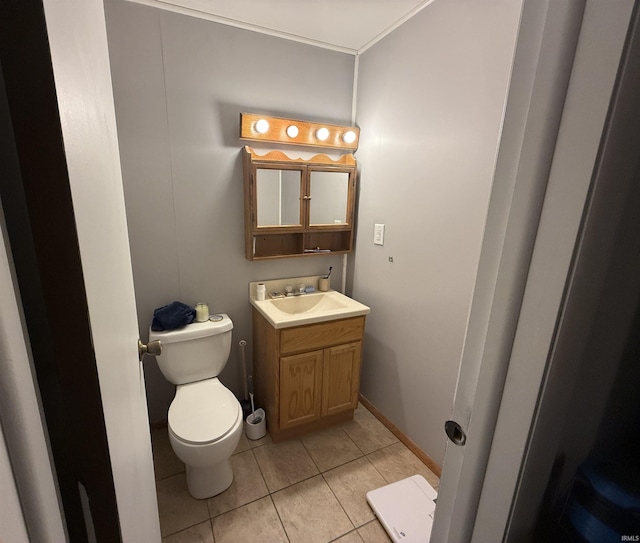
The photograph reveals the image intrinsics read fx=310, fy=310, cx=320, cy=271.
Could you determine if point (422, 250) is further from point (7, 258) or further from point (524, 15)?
point (7, 258)

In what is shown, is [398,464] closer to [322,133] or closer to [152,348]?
[152,348]

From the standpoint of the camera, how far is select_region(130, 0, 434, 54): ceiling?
5.13 ft

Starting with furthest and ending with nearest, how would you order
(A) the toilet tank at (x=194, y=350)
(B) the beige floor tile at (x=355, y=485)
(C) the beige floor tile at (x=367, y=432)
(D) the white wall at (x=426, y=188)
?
(C) the beige floor tile at (x=367, y=432) < (A) the toilet tank at (x=194, y=350) < (B) the beige floor tile at (x=355, y=485) < (D) the white wall at (x=426, y=188)

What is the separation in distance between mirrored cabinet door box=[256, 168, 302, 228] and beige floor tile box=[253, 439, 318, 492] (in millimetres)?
1365

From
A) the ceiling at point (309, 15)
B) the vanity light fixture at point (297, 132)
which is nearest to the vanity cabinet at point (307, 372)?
the vanity light fixture at point (297, 132)

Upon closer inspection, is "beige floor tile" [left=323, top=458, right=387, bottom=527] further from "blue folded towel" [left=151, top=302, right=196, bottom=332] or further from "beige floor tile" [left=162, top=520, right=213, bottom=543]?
"blue folded towel" [left=151, top=302, right=196, bottom=332]

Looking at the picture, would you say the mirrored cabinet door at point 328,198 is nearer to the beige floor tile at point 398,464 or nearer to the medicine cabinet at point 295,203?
the medicine cabinet at point 295,203

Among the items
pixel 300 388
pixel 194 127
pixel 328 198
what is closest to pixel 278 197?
pixel 328 198

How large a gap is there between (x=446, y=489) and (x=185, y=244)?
1.72 meters

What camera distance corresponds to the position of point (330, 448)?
1902 mm

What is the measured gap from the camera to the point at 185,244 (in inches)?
73.5

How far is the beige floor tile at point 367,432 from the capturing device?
1940 mm

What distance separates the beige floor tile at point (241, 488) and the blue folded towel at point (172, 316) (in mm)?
851

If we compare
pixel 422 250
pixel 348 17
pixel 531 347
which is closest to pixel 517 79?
pixel 531 347
